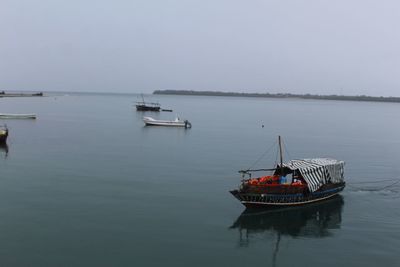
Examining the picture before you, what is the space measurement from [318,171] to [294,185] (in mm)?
4573

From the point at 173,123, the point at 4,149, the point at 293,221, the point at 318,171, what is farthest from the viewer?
the point at 173,123

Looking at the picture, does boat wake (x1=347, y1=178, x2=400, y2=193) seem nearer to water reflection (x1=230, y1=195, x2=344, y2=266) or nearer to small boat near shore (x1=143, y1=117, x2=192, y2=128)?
water reflection (x1=230, y1=195, x2=344, y2=266)

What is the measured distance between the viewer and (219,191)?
4494 centimetres

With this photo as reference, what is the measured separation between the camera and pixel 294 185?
40.4 meters

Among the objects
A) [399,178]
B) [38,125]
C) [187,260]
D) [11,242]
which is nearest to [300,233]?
[187,260]

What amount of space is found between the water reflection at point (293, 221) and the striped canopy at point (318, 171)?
2341 mm

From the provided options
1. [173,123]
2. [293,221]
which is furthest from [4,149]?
[173,123]

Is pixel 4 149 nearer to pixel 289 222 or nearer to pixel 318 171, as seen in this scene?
pixel 318 171

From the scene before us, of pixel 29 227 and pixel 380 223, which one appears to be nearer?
pixel 29 227

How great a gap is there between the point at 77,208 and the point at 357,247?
74.2 ft

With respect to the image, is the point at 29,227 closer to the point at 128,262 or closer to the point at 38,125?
the point at 128,262

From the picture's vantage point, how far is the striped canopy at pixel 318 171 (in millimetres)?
42219

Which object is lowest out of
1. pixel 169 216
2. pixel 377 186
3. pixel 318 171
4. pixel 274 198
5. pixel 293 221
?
pixel 293 221

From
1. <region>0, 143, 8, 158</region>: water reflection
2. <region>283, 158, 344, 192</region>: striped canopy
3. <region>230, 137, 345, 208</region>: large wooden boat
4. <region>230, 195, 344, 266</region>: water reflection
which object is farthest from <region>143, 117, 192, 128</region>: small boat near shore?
<region>230, 195, 344, 266</region>: water reflection
